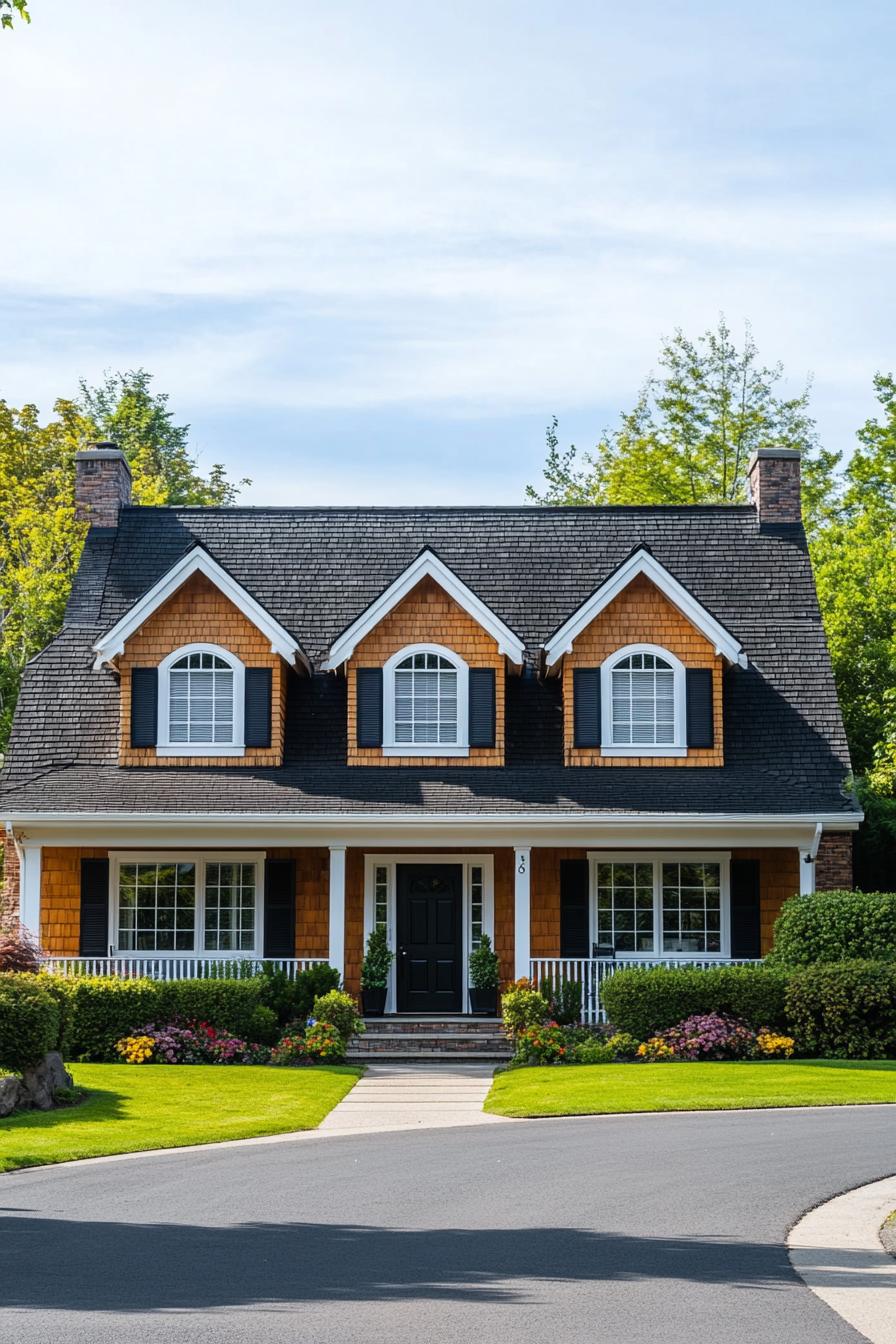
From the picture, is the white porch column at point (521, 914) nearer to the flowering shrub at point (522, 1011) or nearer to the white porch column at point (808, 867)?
the flowering shrub at point (522, 1011)

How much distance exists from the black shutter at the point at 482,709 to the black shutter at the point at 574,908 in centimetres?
235

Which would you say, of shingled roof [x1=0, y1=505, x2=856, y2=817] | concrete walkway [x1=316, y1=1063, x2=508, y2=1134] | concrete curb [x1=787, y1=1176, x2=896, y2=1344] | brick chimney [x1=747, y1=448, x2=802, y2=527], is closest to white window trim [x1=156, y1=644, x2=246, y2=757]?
shingled roof [x1=0, y1=505, x2=856, y2=817]

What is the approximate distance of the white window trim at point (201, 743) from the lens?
26.6 metres

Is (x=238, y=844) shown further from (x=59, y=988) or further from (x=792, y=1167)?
(x=792, y=1167)

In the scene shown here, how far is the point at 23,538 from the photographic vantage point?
120 feet

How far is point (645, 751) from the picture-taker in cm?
2662

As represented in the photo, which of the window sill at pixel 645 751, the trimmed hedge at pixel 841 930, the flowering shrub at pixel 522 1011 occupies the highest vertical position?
the window sill at pixel 645 751

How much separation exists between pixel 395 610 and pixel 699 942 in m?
7.12

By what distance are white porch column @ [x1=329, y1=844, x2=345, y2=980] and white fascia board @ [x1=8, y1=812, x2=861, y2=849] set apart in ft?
0.77

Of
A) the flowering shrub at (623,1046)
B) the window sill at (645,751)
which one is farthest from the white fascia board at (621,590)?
the flowering shrub at (623,1046)

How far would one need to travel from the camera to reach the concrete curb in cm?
859

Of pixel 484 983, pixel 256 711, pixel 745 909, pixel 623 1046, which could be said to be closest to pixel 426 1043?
pixel 484 983

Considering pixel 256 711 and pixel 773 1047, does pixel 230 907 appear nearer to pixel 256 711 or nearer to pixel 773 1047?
pixel 256 711

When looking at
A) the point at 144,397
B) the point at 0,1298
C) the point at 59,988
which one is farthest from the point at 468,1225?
the point at 144,397
